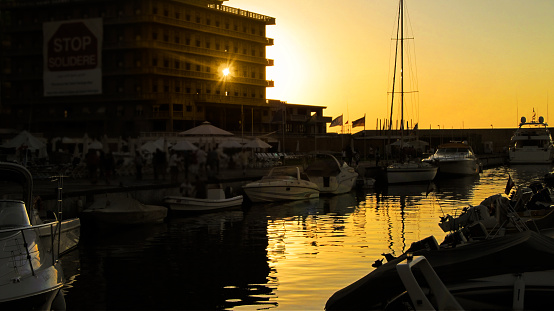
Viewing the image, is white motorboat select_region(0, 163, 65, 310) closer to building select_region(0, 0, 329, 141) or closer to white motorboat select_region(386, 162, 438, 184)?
white motorboat select_region(386, 162, 438, 184)

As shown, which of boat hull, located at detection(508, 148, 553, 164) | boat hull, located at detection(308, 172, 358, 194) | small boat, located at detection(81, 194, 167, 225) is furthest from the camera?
boat hull, located at detection(508, 148, 553, 164)

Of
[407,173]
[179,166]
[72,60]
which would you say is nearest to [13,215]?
[179,166]

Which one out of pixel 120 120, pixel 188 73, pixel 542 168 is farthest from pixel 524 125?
pixel 120 120

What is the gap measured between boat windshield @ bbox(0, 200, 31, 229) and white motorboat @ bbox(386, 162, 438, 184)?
40.3 meters

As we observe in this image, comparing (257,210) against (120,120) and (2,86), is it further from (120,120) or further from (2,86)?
(2,86)

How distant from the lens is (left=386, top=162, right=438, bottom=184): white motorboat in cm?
5244

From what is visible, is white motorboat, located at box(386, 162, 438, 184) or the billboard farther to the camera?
the billboard

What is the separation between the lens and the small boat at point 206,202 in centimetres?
3155

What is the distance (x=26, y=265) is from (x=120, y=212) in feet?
46.9

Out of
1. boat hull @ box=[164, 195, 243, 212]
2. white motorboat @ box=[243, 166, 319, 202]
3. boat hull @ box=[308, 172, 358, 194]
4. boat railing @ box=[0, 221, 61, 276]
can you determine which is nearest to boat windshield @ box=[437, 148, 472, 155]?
boat hull @ box=[308, 172, 358, 194]

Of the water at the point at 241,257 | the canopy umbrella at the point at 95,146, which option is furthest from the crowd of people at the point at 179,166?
the canopy umbrella at the point at 95,146

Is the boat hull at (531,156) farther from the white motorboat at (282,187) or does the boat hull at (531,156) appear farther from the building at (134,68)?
the white motorboat at (282,187)

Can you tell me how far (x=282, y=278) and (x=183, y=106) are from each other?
74.7 m

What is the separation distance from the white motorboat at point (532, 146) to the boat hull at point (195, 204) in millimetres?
56702
